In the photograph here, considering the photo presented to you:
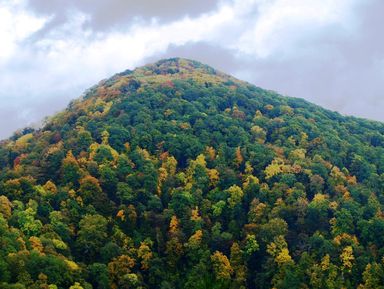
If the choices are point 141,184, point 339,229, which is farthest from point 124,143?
point 339,229

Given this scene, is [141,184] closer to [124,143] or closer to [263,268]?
[124,143]

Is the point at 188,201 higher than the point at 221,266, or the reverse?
the point at 188,201

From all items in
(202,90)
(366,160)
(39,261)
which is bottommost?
(39,261)

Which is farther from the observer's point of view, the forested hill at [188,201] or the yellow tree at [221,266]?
the yellow tree at [221,266]

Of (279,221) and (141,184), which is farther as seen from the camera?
(141,184)

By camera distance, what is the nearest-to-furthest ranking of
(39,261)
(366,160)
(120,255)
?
(39,261), (120,255), (366,160)

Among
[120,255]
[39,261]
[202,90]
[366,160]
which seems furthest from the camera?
[202,90]

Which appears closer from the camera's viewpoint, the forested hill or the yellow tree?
the forested hill

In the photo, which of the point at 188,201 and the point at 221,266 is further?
the point at 188,201
